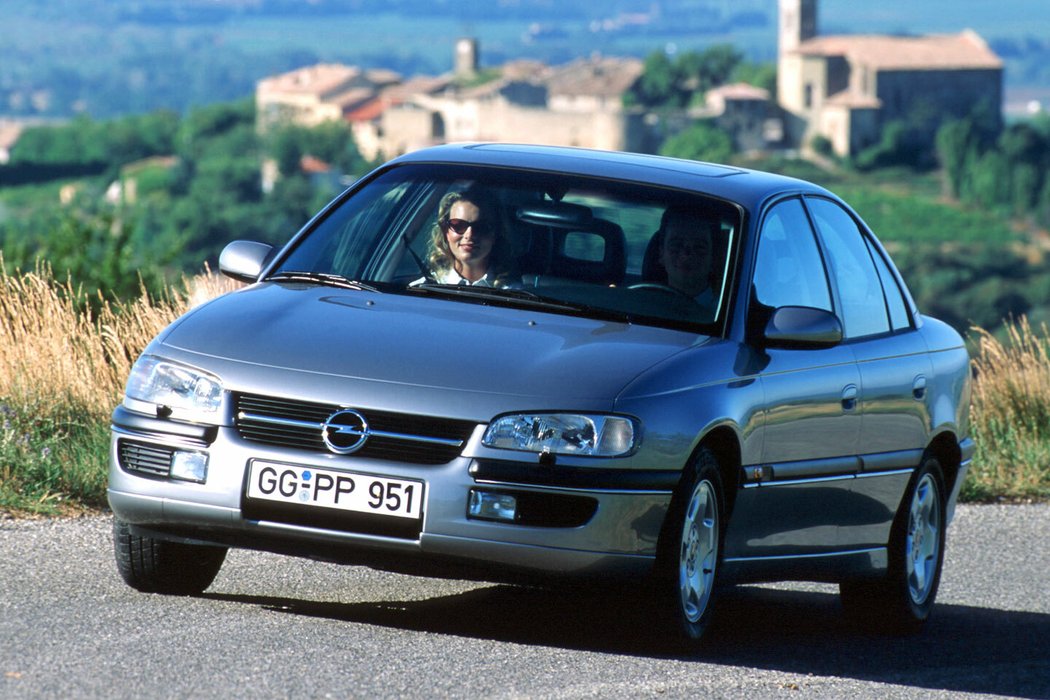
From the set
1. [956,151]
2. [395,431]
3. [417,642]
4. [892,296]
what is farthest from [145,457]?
[956,151]

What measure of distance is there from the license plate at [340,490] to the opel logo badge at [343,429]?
0.07m

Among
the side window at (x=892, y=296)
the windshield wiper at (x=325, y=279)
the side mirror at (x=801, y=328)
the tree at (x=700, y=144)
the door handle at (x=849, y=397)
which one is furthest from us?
the tree at (x=700, y=144)

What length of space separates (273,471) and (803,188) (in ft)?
7.53

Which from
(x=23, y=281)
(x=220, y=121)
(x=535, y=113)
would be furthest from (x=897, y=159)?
(x=23, y=281)

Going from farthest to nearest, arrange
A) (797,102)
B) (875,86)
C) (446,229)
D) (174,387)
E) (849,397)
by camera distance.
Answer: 1. (797,102)
2. (875,86)
3. (849,397)
4. (446,229)
5. (174,387)

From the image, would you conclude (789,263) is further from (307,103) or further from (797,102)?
(307,103)

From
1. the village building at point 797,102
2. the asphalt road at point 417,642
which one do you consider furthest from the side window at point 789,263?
the village building at point 797,102

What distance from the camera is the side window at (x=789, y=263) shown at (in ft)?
19.0

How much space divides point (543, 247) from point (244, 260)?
0.99 meters

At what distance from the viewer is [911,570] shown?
21.3 ft

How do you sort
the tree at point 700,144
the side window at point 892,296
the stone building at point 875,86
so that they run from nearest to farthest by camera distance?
1. the side window at point 892,296
2. the tree at point 700,144
3. the stone building at point 875,86

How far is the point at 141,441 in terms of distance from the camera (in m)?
5.01

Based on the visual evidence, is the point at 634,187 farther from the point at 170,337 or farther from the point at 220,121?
the point at 220,121

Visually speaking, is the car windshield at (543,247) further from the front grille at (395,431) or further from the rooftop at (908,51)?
the rooftop at (908,51)
